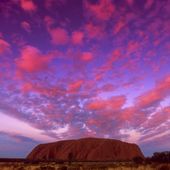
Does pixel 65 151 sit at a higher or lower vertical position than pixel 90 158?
higher

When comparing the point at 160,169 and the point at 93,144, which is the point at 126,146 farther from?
the point at 160,169

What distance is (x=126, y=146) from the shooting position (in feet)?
641

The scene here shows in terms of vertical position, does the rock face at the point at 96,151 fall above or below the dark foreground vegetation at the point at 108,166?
above

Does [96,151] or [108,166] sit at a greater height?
[96,151]

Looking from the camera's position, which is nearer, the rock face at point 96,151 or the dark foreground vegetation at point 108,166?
the dark foreground vegetation at point 108,166

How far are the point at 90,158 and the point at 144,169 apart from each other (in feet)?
490

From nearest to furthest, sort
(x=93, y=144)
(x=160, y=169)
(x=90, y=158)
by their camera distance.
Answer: (x=160, y=169), (x=90, y=158), (x=93, y=144)

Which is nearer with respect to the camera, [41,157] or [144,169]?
[144,169]

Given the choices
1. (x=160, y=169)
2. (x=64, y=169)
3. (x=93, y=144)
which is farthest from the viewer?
(x=93, y=144)

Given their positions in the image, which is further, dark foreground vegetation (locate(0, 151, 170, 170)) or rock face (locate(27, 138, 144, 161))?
rock face (locate(27, 138, 144, 161))

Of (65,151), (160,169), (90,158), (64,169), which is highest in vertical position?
(65,151)

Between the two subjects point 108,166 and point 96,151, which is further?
point 96,151

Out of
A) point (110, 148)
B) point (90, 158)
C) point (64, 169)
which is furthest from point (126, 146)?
point (64, 169)

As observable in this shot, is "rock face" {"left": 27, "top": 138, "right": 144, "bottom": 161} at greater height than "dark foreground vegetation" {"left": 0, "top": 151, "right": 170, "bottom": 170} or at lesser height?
greater
